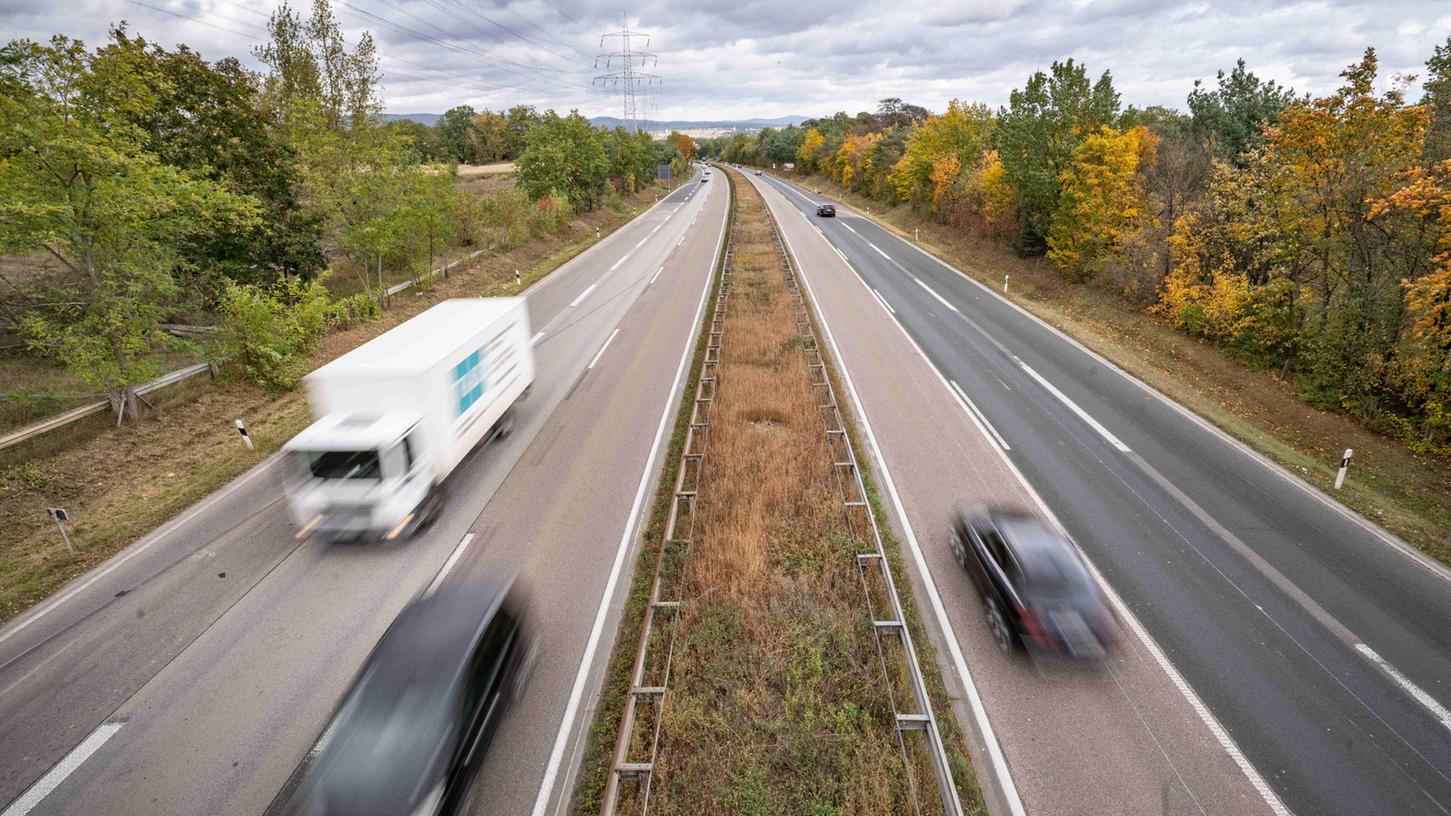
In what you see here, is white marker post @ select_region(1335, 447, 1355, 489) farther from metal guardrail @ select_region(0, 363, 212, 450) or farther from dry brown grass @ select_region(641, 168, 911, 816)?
metal guardrail @ select_region(0, 363, 212, 450)

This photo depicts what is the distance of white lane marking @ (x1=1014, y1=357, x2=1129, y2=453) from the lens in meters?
15.7

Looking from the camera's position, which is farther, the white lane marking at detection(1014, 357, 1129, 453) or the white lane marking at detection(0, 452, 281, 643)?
the white lane marking at detection(1014, 357, 1129, 453)

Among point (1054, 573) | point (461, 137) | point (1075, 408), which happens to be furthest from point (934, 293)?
point (461, 137)

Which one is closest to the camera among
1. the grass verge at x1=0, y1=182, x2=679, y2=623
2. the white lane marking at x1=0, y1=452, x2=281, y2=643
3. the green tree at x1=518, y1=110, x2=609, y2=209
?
the white lane marking at x1=0, y1=452, x2=281, y2=643

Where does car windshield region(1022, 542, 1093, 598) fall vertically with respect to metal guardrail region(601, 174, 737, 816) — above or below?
above

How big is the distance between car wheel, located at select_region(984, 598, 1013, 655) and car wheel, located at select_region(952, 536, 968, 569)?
1.07 m

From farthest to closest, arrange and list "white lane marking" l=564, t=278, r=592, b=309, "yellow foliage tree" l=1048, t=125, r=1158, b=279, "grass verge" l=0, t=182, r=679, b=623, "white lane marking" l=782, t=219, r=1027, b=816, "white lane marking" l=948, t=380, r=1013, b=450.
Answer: "white lane marking" l=564, t=278, r=592, b=309 → "yellow foliage tree" l=1048, t=125, r=1158, b=279 → "white lane marking" l=948, t=380, r=1013, b=450 → "grass verge" l=0, t=182, r=679, b=623 → "white lane marking" l=782, t=219, r=1027, b=816

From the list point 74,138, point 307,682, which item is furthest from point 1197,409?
point 74,138

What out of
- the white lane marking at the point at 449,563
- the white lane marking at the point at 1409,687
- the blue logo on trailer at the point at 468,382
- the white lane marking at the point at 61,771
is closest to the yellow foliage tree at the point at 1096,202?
the white lane marking at the point at 1409,687

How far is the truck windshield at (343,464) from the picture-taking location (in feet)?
33.8

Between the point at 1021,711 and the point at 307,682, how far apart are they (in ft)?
33.5

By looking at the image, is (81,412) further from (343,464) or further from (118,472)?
(343,464)

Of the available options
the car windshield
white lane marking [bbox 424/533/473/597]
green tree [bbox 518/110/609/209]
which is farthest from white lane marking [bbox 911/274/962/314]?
green tree [bbox 518/110/609/209]

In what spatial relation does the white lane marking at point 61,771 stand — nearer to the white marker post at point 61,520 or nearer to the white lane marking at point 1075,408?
the white marker post at point 61,520
